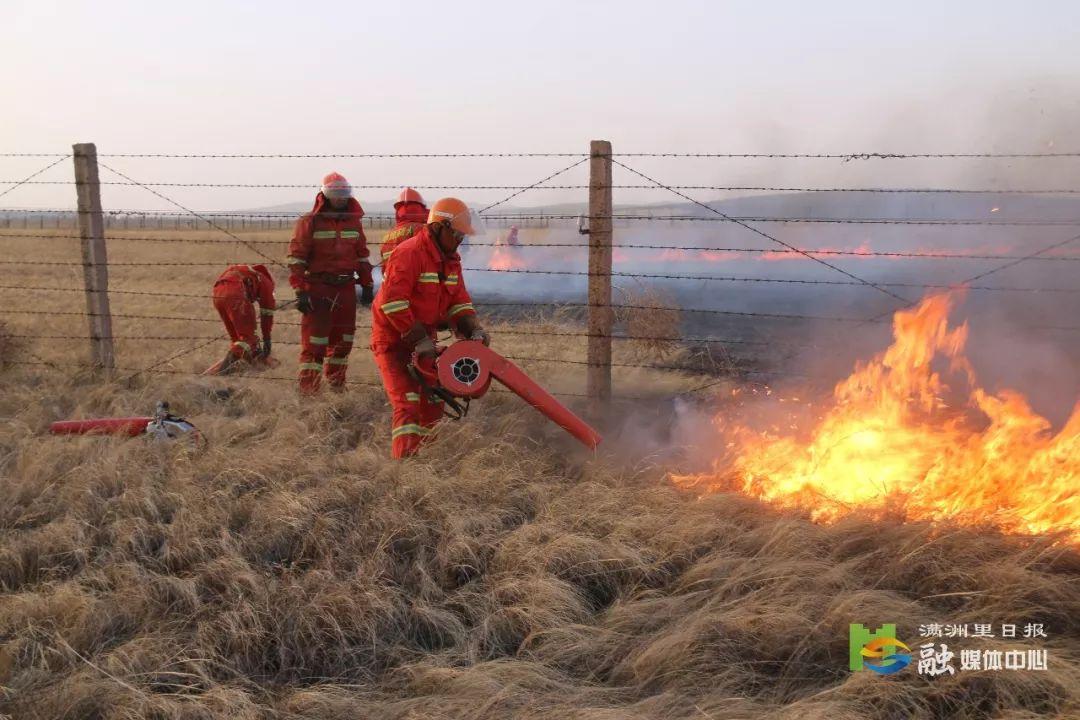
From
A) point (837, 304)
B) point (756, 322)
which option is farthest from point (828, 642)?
point (837, 304)

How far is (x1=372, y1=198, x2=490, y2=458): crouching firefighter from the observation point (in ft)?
16.1

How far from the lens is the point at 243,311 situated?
8.21 m

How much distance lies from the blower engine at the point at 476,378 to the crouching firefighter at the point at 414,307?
110 millimetres

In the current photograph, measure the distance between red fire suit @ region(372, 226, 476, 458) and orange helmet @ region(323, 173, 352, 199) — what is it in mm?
2169

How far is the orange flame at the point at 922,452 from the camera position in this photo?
3.94 metres

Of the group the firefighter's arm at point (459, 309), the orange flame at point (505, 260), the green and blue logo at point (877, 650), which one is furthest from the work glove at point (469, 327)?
the orange flame at point (505, 260)

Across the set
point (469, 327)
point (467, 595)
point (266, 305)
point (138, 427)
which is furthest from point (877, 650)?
point (266, 305)

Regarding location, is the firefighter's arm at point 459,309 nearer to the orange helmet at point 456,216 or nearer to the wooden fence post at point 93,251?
the orange helmet at point 456,216

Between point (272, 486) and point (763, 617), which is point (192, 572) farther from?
point (763, 617)

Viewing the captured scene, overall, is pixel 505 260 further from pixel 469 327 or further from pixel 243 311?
pixel 469 327

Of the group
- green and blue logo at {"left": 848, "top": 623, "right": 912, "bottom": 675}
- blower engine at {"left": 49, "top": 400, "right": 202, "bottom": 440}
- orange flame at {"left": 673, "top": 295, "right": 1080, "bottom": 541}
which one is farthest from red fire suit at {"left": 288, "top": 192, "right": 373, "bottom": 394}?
green and blue logo at {"left": 848, "top": 623, "right": 912, "bottom": 675}

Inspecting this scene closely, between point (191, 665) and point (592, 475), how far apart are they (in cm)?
252

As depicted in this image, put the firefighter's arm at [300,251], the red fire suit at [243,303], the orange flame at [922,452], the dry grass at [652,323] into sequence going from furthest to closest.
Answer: the dry grass at [652,323] < the red fire suit at [243,303] < the firefighter's arm at [300,251] < the orange flame at [922,452]

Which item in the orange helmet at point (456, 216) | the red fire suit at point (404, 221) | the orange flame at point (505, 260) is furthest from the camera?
the orange flame at point (505, 260)
